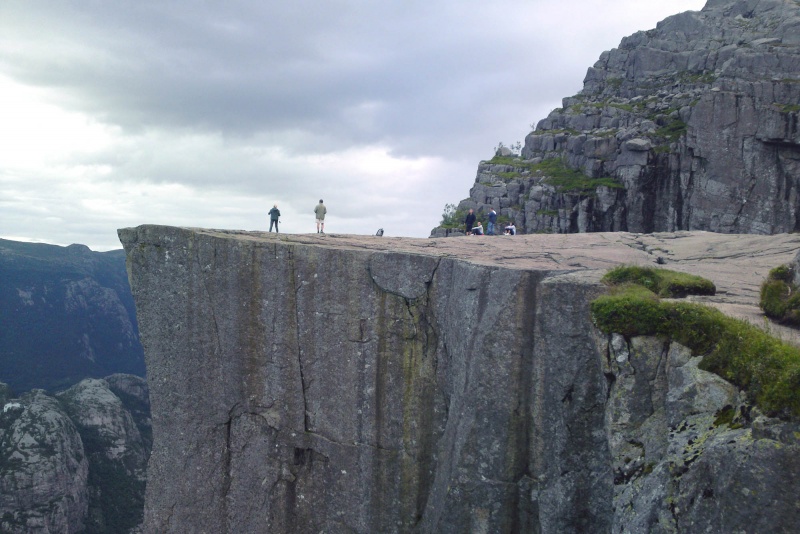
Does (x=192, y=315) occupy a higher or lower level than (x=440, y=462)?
higher

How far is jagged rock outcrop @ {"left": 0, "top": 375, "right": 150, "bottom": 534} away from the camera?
226ft

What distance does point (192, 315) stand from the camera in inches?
792

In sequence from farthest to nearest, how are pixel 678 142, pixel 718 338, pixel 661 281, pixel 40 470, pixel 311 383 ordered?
pixel 40 470 < pixel 678 142 < pixel 311 383 < pixel 661 281 < pixel 718 338

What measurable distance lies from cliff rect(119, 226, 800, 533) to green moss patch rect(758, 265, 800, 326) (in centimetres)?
39

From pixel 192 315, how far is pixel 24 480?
66052mm

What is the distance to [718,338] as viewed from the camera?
1022cm

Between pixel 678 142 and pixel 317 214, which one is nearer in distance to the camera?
pixel 317 214

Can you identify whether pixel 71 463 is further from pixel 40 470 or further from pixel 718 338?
pixel 718 338

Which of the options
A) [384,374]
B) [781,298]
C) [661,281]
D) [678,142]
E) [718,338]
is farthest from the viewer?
[678,142]

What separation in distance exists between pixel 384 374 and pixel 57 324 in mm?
178119

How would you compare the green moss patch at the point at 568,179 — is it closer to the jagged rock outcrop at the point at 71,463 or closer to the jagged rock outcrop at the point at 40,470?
the jagged rock outcrop at the point at 71,463

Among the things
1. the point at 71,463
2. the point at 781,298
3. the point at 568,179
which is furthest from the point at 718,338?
the point at 71,463

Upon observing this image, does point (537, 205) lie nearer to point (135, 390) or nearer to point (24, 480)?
point (24, 480)

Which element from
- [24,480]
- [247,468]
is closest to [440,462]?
[247,468]
